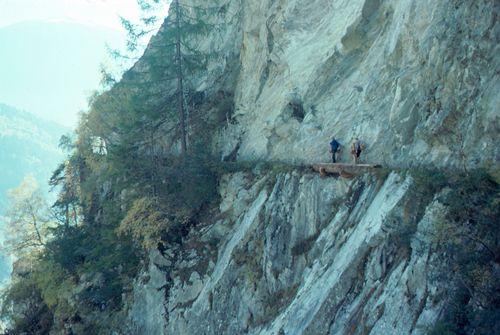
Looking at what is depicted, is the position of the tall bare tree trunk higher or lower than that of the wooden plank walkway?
higher

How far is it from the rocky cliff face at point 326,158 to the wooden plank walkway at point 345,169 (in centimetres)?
27

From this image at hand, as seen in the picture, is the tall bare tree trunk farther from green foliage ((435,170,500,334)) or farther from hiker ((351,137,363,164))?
green foliage ((435,170,500,334))

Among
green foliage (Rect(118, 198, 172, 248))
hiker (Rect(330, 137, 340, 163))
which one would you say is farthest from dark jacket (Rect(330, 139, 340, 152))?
green foliage (Rect(118, 198, 172, 248))

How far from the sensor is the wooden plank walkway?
1251cm

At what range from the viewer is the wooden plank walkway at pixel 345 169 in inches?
492

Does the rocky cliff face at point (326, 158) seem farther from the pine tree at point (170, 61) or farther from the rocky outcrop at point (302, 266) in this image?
the pine tree at point (170, 61)

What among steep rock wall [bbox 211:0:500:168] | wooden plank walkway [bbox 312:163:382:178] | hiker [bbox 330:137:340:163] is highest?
steep rock wall [bbox 211:0:500:168]

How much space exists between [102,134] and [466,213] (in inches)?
964

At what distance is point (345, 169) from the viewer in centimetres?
1328

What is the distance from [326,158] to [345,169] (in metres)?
3.30

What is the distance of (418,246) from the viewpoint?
8.82 meters

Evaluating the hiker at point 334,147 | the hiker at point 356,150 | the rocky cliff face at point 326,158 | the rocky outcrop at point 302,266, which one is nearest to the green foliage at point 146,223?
the rocky cliff face at point 326,158

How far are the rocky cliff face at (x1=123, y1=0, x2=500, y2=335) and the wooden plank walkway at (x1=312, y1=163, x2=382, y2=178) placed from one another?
0.88ft

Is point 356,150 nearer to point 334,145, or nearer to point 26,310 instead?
point 334,145
